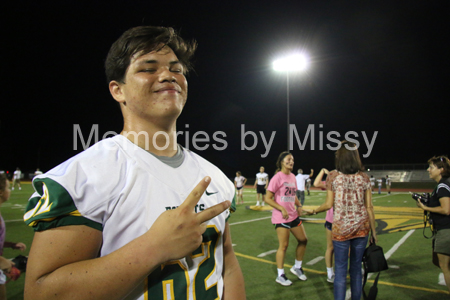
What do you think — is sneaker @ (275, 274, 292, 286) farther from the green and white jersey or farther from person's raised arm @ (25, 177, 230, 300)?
person's raised arm @ (25, 177, 230, 300)

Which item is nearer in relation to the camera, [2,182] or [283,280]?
[2,182]

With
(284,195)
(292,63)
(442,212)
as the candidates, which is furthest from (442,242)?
(292,63)

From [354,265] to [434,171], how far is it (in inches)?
85.2

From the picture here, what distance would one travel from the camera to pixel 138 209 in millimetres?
1067

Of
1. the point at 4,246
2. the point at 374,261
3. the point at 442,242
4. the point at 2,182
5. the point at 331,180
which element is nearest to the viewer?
the point at 374,261

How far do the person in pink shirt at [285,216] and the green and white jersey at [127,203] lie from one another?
3629 millimetres

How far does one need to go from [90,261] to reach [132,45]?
37.4 inches

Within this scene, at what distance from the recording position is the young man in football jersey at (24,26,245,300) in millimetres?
884

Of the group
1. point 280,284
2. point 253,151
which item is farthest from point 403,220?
point 253,151

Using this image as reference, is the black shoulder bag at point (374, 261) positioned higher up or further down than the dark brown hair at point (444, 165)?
further down

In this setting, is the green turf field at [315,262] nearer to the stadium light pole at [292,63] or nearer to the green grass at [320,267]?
the green grass at [320,267]

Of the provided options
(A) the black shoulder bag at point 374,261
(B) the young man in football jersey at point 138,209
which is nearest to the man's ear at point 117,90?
(B) the young man in football jersey at point 138,209

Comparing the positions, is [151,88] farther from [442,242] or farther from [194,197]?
[442,242]

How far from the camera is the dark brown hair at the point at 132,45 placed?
4.22ft
